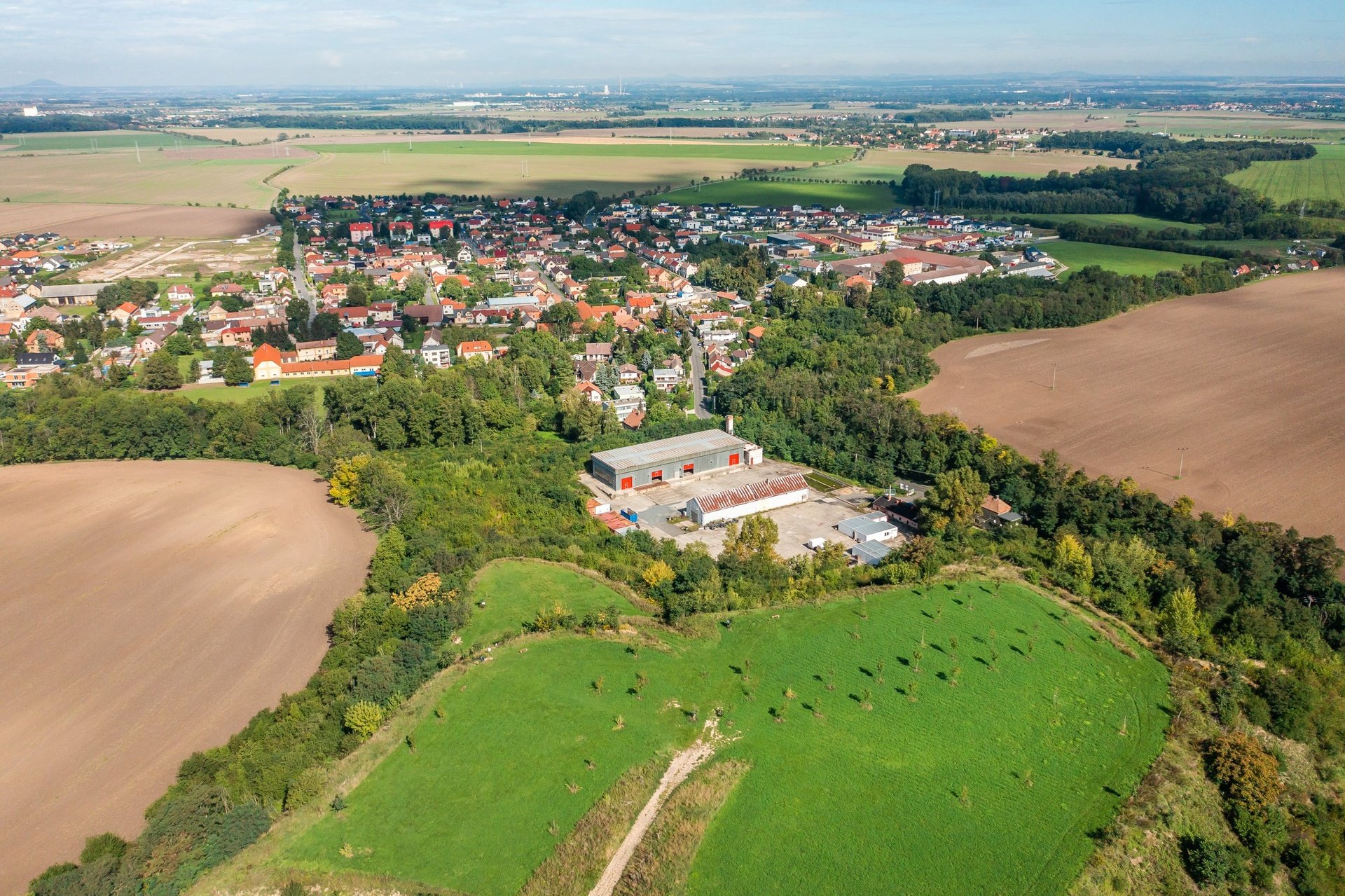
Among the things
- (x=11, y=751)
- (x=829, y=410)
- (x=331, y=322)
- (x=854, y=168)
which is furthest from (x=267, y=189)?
(x=11, y=751)

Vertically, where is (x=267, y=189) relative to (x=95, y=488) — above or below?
above

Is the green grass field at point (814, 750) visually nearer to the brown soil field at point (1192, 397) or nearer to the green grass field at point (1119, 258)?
the brown soil field at point (1192, 397)

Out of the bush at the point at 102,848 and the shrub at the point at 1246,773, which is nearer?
the bush at the point at 102,848

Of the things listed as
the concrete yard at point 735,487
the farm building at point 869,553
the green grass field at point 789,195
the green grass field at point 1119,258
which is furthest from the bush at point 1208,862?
the green grass field at point 789,195

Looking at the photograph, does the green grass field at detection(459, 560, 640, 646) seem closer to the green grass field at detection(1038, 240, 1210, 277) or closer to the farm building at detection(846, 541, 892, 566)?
the farm building at detection(846, 541, 892, 566)

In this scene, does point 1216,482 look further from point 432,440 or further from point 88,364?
point 88,364

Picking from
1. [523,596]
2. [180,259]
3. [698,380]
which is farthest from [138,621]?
[180,259]
